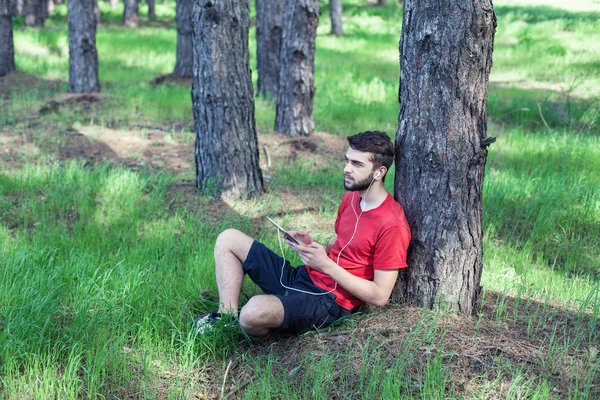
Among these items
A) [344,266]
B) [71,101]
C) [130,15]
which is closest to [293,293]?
[344,266]

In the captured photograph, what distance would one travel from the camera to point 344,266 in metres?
3.88

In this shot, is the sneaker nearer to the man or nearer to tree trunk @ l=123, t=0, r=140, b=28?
the man

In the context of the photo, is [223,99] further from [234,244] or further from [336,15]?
[336,15]

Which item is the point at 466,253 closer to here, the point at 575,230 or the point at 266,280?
the point at 266,280

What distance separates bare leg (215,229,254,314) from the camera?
13.2ft

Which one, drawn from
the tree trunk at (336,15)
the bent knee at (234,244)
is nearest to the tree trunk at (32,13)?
the tree trunk at (336,15)

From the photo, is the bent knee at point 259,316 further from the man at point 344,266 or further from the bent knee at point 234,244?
the bent knee at point 234,244

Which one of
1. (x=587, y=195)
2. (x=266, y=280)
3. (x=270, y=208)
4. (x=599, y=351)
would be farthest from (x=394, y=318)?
(x=587, y=195)

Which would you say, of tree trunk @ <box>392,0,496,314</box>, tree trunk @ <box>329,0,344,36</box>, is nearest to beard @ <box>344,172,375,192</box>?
tree trunk @ <box>392,0,496,314</box>

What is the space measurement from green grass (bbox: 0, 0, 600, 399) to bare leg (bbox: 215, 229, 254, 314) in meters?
0.26

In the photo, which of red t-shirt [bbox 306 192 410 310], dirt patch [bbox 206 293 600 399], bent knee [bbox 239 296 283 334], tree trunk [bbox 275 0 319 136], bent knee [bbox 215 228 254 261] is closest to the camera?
dirt patch [bbox 206 293 600 399]

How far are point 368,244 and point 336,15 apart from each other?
831 inches

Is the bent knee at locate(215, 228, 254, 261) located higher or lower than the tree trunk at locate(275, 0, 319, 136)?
lower

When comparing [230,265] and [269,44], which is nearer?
[230,265]
